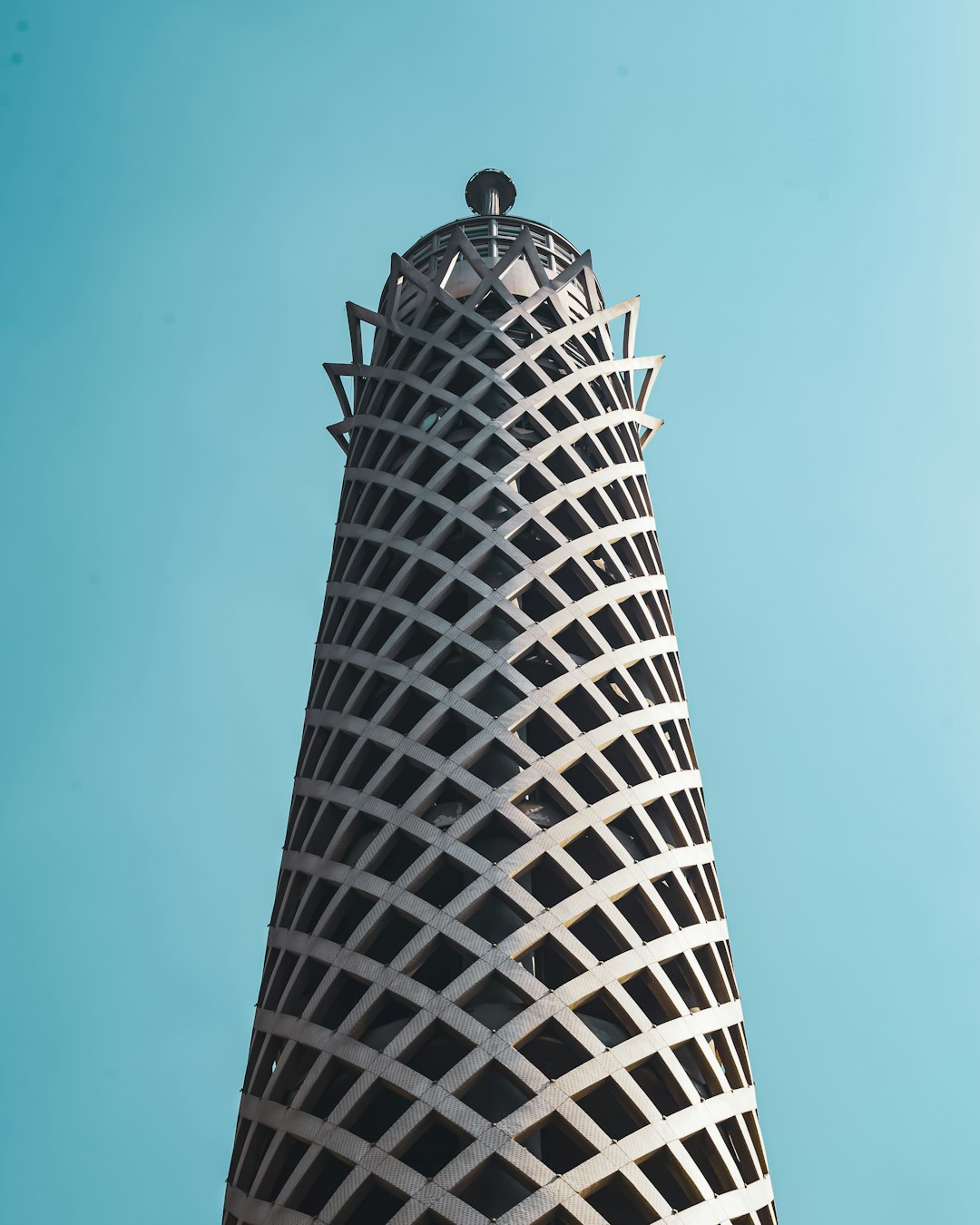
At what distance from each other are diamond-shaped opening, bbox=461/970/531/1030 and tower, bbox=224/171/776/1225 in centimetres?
14

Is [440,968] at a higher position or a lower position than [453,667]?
lower

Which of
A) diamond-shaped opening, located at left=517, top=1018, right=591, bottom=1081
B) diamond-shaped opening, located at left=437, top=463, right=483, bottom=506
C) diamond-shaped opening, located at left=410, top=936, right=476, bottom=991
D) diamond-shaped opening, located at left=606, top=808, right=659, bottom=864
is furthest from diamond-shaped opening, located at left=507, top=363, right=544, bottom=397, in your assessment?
diamond-shaped opening, located at left=517, top=1018, right=591, bottom=1081

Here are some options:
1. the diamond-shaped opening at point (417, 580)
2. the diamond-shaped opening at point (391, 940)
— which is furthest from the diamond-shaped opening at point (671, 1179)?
the diamond-shaped opening at point (417, 580)

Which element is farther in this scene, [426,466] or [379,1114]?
[426,466]

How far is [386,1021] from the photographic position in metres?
27.3

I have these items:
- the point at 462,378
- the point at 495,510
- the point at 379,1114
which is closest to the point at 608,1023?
the point at 379,1114

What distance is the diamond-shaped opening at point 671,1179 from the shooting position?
2370 centimetres

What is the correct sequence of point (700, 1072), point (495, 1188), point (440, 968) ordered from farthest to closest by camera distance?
point (440, 968) → point (700, 1072) → point (495, 1188)

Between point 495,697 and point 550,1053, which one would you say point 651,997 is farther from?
point 495,697

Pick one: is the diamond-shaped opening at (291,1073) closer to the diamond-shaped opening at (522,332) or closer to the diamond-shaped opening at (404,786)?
the diamond-shaped opening at (404,786)

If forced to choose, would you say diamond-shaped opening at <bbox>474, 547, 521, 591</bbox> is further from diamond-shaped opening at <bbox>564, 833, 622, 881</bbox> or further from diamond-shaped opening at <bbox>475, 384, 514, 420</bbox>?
diamond-shaped opening at <bbox>564, 833, 622, 881</bbox>

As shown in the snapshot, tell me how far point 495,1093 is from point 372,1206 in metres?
3.48

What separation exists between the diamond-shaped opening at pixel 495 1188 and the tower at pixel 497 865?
52mm

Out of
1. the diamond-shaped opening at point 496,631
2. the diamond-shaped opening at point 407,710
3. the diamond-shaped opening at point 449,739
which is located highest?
the diamond-shaped opening at point 496,631
